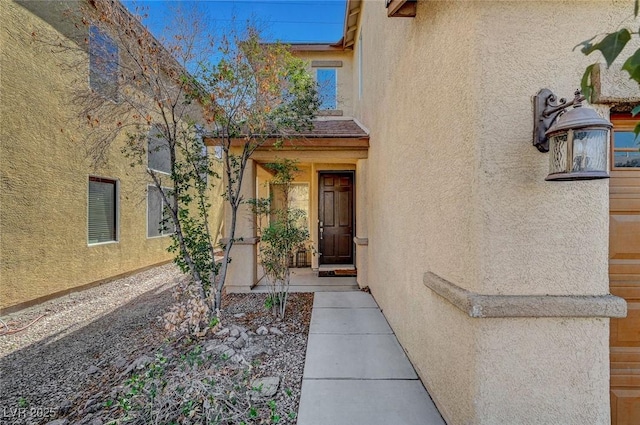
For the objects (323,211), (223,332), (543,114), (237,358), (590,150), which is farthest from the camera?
(323,211)

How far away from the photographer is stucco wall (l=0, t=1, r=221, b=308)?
537 cm

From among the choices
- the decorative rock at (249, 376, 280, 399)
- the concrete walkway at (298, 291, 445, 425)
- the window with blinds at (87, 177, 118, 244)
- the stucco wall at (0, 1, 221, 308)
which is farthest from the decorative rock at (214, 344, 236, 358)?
the window with blinds at (87, 177, 118, 244)

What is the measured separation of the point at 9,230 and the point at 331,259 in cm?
697

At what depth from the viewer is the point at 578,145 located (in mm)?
1760

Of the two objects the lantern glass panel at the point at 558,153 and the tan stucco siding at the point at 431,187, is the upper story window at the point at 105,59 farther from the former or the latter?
the lantern glass panel at the point at 558,153

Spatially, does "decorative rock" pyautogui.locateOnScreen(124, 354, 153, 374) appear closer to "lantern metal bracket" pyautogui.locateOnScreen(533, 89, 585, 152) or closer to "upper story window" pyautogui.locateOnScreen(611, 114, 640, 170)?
"lantern metal bracket" pyautogui.locateOnScreen(533, 89, 585, 152)

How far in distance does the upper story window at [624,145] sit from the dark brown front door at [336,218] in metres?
6.43

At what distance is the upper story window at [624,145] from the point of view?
7.69 ft

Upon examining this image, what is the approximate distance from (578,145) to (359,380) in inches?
115

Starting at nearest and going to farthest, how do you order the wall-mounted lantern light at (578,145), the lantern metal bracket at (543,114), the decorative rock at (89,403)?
the wall-mounted lantern light at (578,145) < the lantern metal bracket at (543,114) < the decorative rock at (89,403)

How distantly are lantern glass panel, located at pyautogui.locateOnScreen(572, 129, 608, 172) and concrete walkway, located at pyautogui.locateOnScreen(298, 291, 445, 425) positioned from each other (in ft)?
7.71

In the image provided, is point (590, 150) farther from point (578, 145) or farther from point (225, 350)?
point (225, 350)

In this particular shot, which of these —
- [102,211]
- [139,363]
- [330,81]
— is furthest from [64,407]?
[330,81]

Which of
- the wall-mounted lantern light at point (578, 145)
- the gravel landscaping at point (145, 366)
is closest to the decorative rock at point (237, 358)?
the gravel landscaping at point (145, 366)
